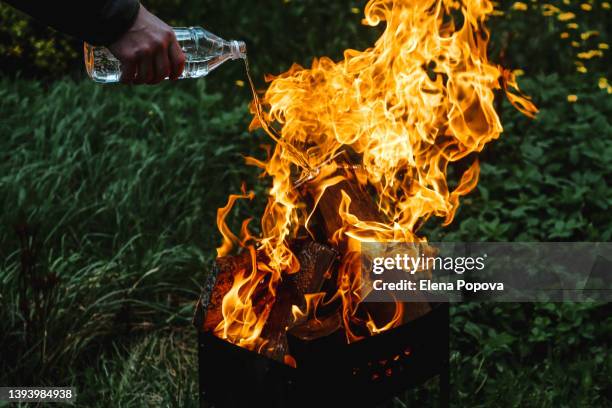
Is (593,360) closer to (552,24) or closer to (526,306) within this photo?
(526,306)

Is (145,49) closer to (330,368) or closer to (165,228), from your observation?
(330,368)

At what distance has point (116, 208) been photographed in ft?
14.3

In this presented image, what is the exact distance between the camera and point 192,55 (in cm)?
299

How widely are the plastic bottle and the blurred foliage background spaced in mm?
842

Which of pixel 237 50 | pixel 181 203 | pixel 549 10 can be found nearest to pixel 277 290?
pixel 237 50

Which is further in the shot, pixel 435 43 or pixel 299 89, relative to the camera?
pixel 435 43

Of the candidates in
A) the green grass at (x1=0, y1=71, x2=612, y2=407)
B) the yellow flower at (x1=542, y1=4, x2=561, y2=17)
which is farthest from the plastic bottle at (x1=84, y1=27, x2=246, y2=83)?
the yellow flower at (x1=542, y1=4, x2=561, y2=17)

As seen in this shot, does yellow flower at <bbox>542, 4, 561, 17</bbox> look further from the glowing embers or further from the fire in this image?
the glowing embers

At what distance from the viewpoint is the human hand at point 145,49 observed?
2.11 m

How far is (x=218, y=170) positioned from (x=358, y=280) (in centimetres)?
258

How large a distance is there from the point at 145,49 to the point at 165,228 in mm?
2357

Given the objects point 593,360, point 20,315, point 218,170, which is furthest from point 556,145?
point 20,315

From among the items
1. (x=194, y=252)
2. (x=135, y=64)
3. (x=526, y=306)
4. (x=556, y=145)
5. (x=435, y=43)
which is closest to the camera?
(x=135, y=64)

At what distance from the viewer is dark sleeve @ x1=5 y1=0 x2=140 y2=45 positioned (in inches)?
81.1
